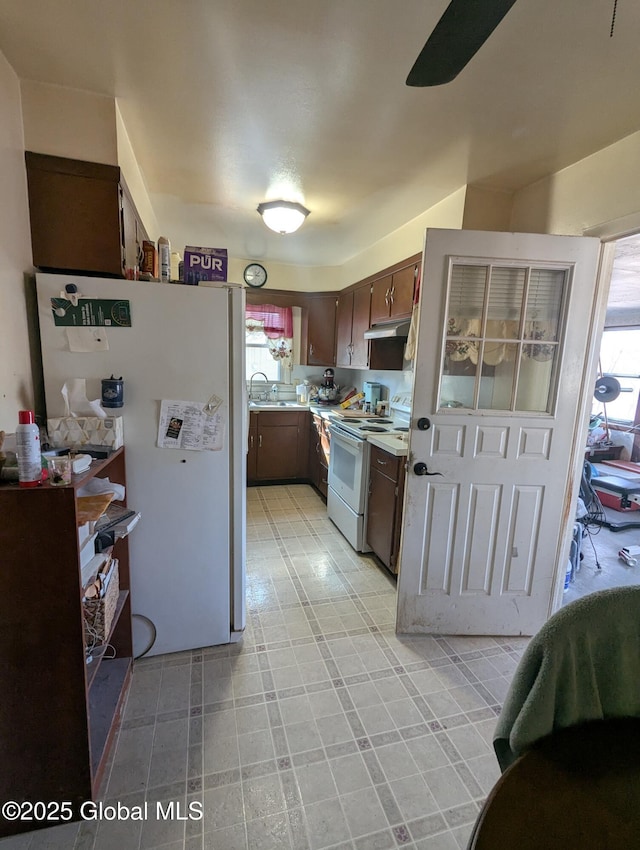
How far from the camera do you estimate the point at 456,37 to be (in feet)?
2.83

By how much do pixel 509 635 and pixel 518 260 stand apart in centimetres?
198

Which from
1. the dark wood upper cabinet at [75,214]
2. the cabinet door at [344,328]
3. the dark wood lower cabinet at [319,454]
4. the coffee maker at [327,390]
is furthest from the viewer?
the coffee maker at [327,390]

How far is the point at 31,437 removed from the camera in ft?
3.51

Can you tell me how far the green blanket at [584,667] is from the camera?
0.77 meters

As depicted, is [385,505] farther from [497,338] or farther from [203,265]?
[203,265]

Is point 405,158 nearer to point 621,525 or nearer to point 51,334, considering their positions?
point 51,334

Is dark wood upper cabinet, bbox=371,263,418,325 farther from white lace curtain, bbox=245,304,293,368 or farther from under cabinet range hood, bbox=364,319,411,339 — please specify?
white lace curtain, bbox=245,304,293,368

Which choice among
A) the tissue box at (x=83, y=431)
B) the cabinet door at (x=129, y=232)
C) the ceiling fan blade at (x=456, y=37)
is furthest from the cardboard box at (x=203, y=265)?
the ceiling fan blade at (x=456, y=37)

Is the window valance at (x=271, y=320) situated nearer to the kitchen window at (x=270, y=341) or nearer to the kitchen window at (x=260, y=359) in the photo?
the kitchen window at (x=270, y=341)

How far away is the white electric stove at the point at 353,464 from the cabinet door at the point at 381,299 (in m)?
0.75

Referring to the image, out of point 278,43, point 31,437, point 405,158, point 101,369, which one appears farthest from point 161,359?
point 405,158

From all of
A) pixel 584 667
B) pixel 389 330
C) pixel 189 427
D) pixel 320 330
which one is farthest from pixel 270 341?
pixel 584 667

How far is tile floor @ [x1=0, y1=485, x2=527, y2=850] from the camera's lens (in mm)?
1220

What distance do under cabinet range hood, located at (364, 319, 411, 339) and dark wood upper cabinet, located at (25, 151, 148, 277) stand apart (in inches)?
75.7
